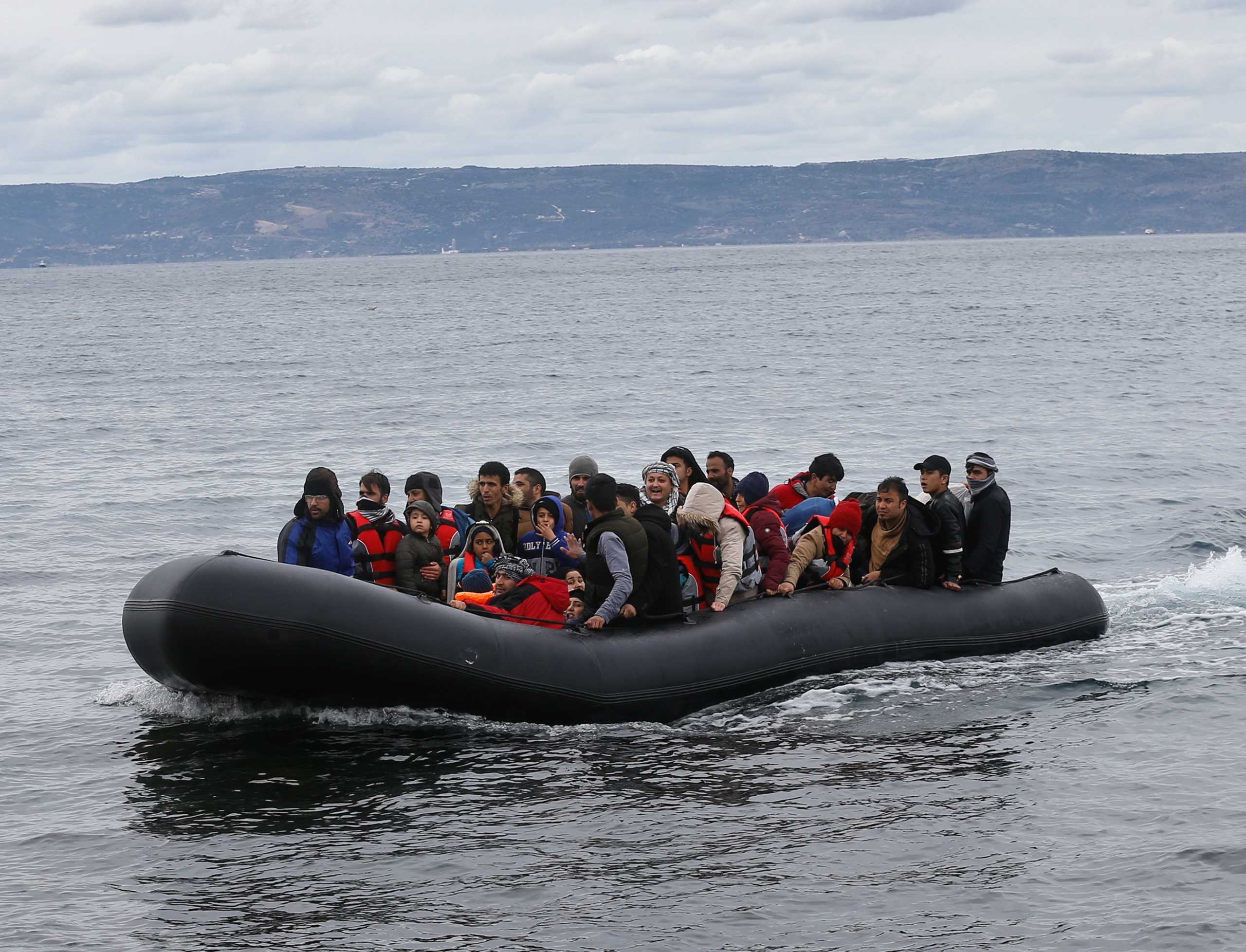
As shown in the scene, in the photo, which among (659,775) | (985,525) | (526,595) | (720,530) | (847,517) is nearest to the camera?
(659,775)

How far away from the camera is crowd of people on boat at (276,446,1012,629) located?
35.6ft

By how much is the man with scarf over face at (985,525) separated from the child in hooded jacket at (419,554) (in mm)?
4496

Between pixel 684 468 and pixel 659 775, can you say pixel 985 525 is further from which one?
pixel 659 775

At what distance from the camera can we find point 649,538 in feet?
35.2

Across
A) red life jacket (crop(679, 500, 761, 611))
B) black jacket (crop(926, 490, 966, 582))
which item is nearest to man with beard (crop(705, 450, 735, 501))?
red life jacket (crop(679, 500, 761, 611))

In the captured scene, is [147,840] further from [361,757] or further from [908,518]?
[908,518]

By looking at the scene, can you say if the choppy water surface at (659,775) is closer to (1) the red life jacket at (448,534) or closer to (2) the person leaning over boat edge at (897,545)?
(2) the person leaning over boat edge at (897,545)

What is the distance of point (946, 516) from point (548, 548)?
3389 mm

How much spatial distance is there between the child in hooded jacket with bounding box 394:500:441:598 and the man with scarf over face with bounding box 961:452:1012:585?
4.50 m

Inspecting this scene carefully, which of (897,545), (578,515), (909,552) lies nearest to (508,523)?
(578,515)

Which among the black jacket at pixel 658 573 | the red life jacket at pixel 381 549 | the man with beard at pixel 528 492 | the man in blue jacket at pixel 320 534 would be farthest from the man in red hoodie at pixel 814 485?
the man in blue jacket at pixel 320 534

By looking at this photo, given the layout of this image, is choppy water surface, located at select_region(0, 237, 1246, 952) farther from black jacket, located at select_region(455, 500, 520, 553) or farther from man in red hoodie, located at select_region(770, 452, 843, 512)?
black jacket, located at select_region(455, 500, 520, 553)

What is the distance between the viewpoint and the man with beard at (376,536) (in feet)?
37.7

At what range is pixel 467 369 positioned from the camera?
157 feet
